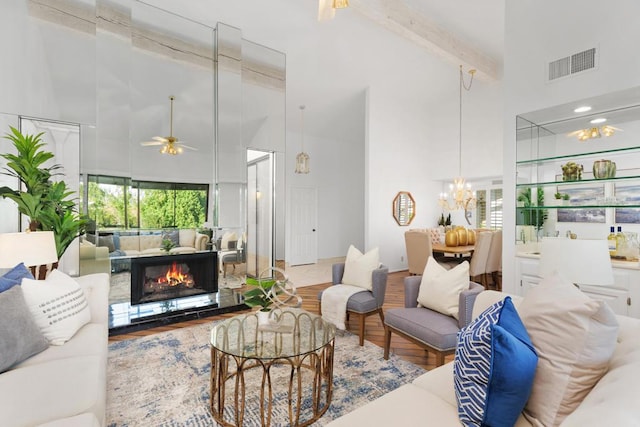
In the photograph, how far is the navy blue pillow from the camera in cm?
181

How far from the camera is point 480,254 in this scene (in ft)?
15.7

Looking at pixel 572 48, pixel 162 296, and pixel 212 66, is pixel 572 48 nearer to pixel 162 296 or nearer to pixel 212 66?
pixel 212 66

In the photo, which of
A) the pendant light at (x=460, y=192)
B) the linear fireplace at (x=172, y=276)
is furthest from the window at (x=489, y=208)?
the linear fireplace at (x=172, y=276)

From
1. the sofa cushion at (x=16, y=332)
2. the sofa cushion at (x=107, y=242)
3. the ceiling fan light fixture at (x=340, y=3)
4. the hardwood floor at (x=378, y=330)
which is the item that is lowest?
the hardwood floor at (x=378, y=330)

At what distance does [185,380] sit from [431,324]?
1.86 meters

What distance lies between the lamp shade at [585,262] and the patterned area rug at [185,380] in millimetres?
1292

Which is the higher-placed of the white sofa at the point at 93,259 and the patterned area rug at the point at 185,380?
the white sofa at the point at 93,259

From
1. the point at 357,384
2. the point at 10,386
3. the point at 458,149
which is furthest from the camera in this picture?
the point at 458,149

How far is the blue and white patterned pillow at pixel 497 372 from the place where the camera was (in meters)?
1.03

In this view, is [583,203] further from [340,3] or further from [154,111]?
[154,111]

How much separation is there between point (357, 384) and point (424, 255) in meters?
3.35

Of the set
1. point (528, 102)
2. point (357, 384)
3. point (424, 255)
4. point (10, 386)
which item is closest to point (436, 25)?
point (528, 102)

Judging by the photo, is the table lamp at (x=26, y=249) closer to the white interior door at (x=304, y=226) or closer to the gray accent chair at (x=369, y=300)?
the gray accent chair at (x=369, y=300)

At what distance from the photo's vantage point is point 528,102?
3.00 m
